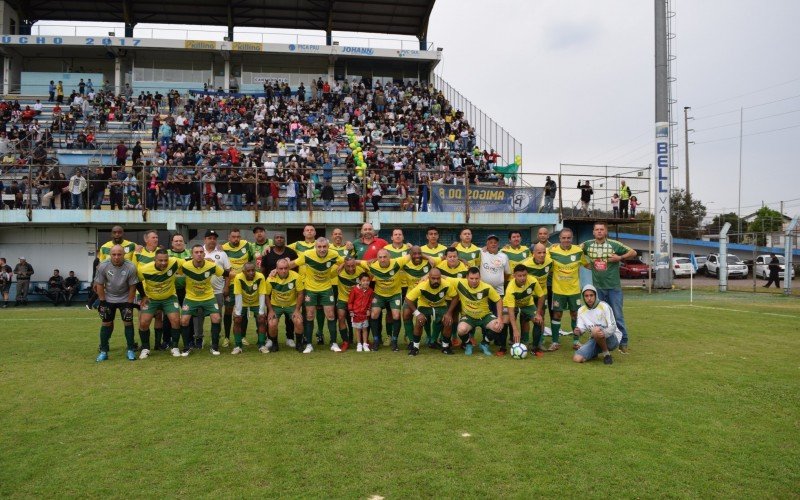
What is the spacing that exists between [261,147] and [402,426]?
23.6 meters

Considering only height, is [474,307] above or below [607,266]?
below

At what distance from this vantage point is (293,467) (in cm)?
461

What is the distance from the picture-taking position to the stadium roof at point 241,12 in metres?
35.8

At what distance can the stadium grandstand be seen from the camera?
2194cm

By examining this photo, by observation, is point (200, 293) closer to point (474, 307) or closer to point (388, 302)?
point (388, 302)

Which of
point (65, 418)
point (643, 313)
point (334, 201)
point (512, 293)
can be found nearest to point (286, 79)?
point (334, 201)

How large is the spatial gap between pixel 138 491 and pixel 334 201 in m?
19.9

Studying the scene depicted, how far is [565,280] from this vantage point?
10.3m

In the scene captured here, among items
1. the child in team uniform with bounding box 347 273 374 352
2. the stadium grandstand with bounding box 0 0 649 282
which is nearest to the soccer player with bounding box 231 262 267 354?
the child in team uniform with bounding box 347 273 374 352

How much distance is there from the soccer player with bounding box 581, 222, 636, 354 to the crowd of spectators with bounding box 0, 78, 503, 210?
1291 centimetres

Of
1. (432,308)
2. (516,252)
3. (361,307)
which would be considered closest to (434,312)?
(432,308)

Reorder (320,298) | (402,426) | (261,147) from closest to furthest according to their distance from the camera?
(402,426)
(320,298)
(261,147)

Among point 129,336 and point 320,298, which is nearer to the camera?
point 129,336

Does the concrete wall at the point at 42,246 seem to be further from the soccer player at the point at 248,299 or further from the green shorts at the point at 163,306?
the soccer player at the point at 248,299
